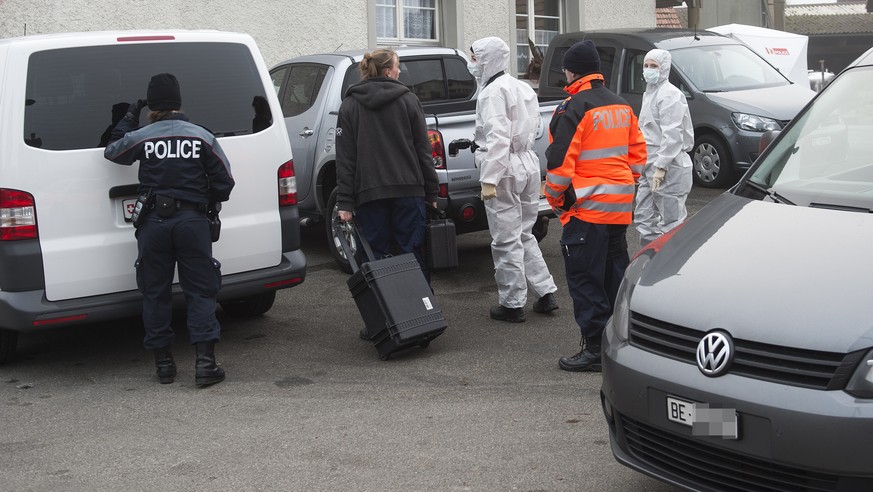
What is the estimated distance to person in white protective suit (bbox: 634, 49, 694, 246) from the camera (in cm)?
795

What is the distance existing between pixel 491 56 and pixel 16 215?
2947 millimetres

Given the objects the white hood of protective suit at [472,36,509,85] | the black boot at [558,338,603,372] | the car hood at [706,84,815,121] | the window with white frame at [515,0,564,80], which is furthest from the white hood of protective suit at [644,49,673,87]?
the window with white frame at [515,0,564,80]

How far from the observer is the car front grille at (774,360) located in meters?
3.02

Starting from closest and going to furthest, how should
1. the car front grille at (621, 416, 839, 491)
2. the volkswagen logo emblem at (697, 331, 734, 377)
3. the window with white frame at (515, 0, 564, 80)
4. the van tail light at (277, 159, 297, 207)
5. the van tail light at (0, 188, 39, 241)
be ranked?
the car front grille at (621, 416, 839, 491) < the volkswagen logo emblem at (697, 331, 734, 377) < the van tail light at (0, 188, 39, 241) < the van tail light at (277, 159, 297, 207) < the window with white frame at (515, 0, 564, 80)

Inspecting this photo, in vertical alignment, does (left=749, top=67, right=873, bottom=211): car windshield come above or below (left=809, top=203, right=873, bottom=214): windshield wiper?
above

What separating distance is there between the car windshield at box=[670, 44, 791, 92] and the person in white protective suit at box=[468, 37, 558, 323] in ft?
21.0

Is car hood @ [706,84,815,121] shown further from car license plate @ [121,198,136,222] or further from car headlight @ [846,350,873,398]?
car headlight @ [846,350,873,398]

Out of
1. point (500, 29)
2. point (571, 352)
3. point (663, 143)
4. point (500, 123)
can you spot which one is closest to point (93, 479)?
point (571, 352)

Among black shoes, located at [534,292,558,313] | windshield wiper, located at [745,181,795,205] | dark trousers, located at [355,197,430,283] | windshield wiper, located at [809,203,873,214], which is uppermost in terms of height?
windshield wiper, located at [745,181,795,205]

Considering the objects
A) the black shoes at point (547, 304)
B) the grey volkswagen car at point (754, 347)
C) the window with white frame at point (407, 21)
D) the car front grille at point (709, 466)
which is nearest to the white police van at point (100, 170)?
the black shoes at point (547, 304)

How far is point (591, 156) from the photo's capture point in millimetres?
5426

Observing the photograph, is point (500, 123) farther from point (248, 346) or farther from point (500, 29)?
point (500, 29)

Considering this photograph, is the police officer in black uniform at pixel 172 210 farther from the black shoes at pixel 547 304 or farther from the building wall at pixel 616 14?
the building wall at pixel 616 14

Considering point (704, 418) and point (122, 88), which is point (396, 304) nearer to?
point (122, 88)
